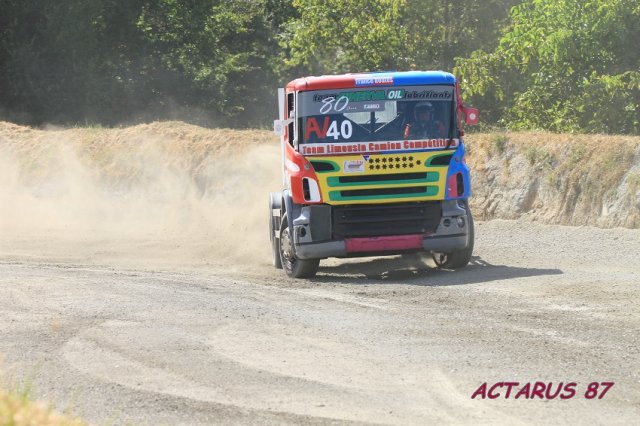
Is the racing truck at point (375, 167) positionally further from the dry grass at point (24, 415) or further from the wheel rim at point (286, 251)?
the dry grass at point (24, 415)

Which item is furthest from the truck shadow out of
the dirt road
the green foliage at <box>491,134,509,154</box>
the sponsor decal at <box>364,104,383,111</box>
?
the green foliage at <box>491,134,509,154</box>

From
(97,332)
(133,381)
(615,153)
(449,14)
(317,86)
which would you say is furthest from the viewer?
(449,14)

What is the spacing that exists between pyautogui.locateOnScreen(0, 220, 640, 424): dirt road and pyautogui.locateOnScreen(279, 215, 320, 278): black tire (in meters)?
0.24

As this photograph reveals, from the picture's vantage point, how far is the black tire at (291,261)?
15.6m

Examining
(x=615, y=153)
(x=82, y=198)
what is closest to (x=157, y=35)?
(x=82, y=198)

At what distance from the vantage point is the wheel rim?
15.8 metres

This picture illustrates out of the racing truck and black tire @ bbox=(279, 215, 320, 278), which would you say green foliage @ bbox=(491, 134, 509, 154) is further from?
black tire @ bbox=(279, 215, 320, 278)

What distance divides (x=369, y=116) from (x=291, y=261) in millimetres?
2359

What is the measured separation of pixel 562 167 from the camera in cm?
2220

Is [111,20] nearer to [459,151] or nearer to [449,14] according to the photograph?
[449,14]

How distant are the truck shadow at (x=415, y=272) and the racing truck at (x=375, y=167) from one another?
0.46m

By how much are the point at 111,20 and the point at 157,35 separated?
2.09 metres

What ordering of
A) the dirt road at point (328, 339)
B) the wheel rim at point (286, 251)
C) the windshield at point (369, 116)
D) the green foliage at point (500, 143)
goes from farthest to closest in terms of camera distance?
1. the green foliage at point (500, 143)
2. the wheel rim at point (286, 251)
3. the windshield at point (369, 116)
4. the dirt road at point (328, 339)

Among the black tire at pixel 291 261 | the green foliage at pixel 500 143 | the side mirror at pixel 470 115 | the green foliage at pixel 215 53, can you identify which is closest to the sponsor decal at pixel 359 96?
the side mirror at pixel 470 115
